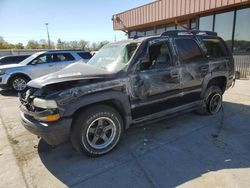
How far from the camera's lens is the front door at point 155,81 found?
3.43 metres

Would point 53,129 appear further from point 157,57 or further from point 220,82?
point 220,82

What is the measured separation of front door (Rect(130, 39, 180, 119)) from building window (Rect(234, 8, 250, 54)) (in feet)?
27.5

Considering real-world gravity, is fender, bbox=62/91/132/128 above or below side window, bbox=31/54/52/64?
below

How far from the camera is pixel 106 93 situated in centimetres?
306

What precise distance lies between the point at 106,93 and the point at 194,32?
276 cm

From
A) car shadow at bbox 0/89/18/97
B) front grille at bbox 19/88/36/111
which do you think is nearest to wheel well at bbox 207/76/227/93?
front grille at bbox 19/88/36/111

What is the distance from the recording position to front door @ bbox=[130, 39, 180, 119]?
135 inches

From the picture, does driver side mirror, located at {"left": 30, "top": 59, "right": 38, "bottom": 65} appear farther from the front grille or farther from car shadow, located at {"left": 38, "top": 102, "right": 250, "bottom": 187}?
the front grille

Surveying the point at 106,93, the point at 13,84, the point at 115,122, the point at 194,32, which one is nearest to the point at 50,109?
the point at 106,93

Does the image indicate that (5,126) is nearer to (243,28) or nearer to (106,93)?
(106,93)

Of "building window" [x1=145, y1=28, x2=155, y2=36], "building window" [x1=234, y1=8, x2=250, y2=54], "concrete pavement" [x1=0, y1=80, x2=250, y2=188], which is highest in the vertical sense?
"building window" [x1=145, y1=28, x2=155, y2=36]

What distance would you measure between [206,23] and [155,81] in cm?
1021

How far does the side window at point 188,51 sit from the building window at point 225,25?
7954 millimetres

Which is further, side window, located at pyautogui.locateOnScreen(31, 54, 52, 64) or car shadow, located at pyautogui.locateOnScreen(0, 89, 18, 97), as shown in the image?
side window, located at pyautogui.locateOnScreen(31, 54, 52, 64)
